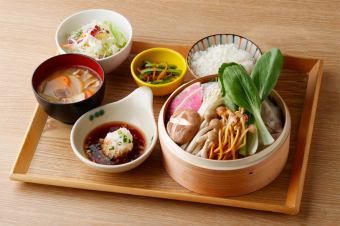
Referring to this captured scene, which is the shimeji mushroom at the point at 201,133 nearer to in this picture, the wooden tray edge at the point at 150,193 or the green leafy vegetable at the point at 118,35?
the wooden tray edge at the point at 150,193

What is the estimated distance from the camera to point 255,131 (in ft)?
5.49

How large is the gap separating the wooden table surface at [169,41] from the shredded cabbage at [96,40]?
0.15 m

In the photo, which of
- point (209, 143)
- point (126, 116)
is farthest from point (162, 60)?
point (209, 143)

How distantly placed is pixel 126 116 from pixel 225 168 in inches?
19.3

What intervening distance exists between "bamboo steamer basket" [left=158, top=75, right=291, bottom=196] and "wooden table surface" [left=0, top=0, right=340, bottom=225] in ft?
0.24

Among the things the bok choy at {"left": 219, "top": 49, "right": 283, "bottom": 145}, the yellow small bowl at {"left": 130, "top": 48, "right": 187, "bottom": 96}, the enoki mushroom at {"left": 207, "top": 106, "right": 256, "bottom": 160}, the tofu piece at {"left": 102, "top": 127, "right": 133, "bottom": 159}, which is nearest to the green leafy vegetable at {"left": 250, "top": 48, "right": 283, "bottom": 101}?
the bok choy at {"left": 219, "top": 49, "right": 283, "bottom": 145}

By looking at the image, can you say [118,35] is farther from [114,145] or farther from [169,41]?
[114,145]

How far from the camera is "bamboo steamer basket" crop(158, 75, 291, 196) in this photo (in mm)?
1633

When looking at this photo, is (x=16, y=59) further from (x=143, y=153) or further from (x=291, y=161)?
(x=291, y=161)

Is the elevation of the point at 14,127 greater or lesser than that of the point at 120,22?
lesser

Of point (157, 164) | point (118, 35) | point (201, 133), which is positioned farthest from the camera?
point (118, 35)

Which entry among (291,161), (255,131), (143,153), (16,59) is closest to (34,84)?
(16,59)

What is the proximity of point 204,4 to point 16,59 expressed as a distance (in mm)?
860

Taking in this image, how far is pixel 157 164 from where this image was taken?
6.03 ft
